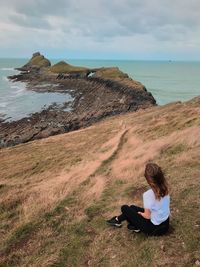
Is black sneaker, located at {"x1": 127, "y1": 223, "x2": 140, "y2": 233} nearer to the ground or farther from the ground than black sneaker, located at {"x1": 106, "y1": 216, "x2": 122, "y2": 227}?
farther from the ground

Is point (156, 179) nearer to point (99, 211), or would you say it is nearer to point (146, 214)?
point (146, 214)

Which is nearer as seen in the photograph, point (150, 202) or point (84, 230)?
point (150, 202)

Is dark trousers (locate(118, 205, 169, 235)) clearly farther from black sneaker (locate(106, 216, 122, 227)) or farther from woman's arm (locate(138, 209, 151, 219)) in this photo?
black sneaker (locate(106, 216, 122, 227))

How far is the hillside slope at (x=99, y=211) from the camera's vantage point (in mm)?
9234

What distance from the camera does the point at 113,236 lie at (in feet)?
33.1

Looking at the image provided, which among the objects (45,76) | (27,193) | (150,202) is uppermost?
(150,202)

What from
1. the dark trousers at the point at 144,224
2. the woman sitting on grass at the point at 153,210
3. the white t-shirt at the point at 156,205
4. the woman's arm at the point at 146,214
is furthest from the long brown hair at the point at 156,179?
the dark trousers at the point at 144,224

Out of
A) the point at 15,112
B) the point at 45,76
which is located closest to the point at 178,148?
the point at 15,112

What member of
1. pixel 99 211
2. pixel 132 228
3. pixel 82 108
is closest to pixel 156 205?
pixel 132 228

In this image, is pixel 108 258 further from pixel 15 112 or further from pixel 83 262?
pixel 15 112

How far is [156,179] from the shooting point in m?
8.90

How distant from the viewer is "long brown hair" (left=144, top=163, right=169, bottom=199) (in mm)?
8859

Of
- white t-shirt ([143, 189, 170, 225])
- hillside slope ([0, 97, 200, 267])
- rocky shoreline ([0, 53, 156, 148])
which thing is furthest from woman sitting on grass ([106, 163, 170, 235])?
rocky shoreline ([0, 53, 156, 148])

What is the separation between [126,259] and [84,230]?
2079 mm
